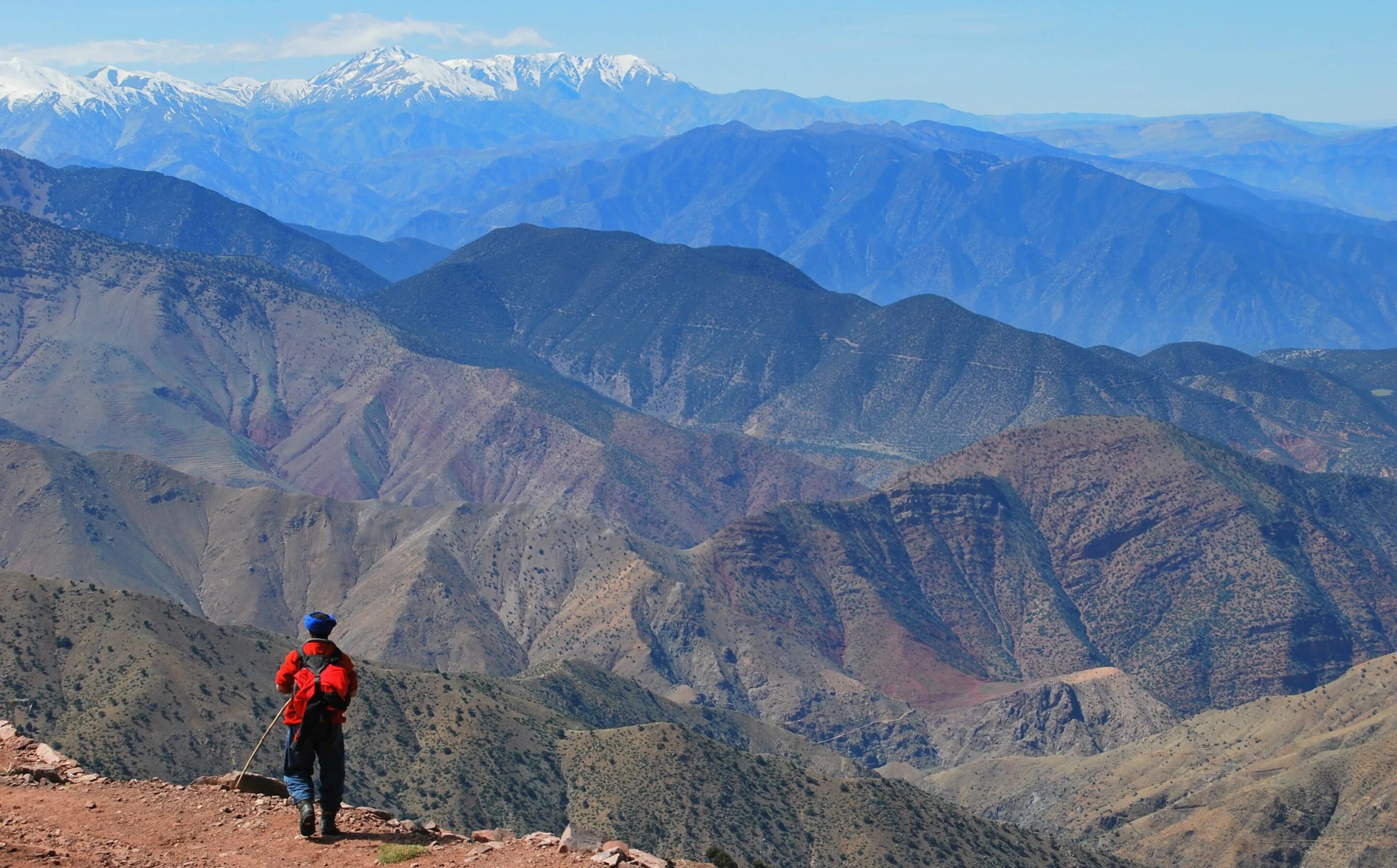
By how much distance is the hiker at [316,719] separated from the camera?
72.3 feet

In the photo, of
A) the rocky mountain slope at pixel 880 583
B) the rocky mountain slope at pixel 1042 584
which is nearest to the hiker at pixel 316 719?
the rocky mountain slope at pixel 880 583

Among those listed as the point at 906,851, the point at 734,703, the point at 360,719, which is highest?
the point at 360,719

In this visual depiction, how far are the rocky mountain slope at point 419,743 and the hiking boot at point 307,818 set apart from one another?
161 feet

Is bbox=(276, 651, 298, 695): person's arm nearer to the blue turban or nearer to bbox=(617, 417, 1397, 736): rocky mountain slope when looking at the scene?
the blue turban

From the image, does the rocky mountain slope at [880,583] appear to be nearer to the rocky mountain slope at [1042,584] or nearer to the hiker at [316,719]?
the rocky mountain slope at [1042,584]

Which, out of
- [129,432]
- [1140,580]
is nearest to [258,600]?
[129,432]

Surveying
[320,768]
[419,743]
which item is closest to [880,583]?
[419,743]

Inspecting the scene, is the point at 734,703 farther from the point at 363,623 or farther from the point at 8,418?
the point at 8,418

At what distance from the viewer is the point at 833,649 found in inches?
5704

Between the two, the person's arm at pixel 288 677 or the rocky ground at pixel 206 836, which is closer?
the rocky ground at pixel 206 836

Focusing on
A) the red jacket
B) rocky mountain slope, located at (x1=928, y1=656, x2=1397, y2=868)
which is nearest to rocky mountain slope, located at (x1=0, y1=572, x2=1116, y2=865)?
rocky mountain slope, located at (x1=928, y1=656, x2=1397, y2=868)

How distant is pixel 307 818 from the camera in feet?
72.7

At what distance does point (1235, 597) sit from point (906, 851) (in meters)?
77.2

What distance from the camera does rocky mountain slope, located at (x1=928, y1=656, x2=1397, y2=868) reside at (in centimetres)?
9038
